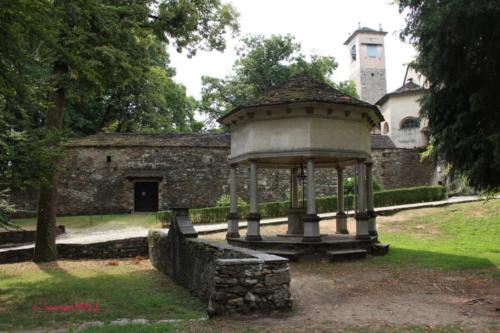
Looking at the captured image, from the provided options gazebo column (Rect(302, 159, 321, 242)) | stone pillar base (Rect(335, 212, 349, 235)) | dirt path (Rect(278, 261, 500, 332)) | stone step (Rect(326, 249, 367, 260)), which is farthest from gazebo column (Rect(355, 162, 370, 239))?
stone pillar base (Rect(335, 212, 349, 235))

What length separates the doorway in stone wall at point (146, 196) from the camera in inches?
1080

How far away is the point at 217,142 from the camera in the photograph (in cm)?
Result: 2862

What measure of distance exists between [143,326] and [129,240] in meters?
9.79

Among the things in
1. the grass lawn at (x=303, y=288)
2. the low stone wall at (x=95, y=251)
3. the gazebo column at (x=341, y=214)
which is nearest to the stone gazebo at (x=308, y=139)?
the grass lawn at (x=303, y=288)

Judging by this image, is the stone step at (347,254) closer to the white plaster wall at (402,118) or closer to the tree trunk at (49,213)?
the tree trunk at (49,213)

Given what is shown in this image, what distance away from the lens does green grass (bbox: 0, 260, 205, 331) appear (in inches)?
284

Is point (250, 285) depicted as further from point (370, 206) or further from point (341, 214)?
point (341, 214)

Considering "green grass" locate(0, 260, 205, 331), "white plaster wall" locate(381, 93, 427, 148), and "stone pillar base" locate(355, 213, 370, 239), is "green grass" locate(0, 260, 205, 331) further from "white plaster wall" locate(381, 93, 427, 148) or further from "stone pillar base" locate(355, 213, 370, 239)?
"white plaster wall" locate(381, 93, 427, 148)

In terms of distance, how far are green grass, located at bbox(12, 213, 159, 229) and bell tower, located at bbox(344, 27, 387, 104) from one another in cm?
3835

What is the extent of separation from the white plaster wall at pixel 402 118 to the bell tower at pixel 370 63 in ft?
60.0

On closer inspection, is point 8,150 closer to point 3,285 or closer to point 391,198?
point 3,285

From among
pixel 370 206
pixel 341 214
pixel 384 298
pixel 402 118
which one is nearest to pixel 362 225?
pixel 370 206

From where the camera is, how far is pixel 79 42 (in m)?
12.2

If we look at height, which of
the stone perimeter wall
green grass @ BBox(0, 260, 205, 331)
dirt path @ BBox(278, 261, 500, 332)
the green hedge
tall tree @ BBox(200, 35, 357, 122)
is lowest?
green grass @ BBox(0, 260, 205, 331)
